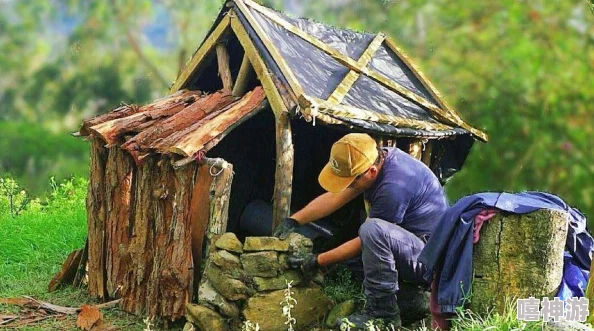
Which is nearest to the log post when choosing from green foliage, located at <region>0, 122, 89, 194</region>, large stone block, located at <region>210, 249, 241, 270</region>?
large stone block, located at <region>210, 249, 241, 270</region>

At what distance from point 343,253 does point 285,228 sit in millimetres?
624

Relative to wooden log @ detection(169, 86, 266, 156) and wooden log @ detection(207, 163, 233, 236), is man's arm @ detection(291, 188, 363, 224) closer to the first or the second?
wooden log @ detection(207, 163, 233, 236)

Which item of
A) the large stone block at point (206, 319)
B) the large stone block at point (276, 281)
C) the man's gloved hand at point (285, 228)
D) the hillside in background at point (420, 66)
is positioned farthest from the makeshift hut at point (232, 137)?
the hillside in background at point (420, 66)

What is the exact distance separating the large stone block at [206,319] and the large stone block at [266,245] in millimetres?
515

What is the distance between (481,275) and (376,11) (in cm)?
1565

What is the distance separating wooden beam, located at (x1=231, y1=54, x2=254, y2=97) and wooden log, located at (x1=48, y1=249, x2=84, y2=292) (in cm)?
226

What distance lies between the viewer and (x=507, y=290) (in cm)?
395

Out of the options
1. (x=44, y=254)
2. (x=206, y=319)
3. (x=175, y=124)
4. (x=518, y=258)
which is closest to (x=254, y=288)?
(x=206, y=319)

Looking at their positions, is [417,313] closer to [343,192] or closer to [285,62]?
[343,192]

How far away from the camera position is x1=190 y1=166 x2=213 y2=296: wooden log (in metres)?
5.11

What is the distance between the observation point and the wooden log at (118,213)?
574 cm

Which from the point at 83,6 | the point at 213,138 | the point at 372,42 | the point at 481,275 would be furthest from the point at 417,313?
the point at 83,6

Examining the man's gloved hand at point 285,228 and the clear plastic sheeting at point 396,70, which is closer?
the man's gloved hand at point 285,228

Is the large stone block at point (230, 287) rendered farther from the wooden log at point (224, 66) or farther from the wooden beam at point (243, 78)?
the wooden log at point (224, 66)
